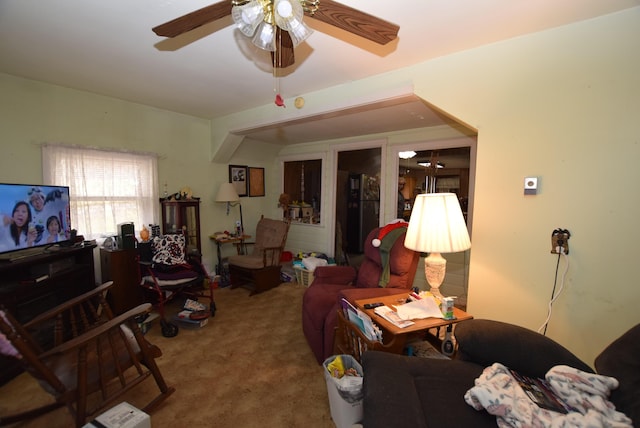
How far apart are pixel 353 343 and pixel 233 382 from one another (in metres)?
0.92

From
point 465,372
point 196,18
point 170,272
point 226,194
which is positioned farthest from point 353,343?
point 226,194

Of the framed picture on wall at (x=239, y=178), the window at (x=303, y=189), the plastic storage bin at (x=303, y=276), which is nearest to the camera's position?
the plastic storage bin at (x=303, y=276)

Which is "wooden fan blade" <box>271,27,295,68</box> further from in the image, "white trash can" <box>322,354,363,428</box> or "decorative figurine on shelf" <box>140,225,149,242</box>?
"decorative figurine on shelf" <box>140,225,149,242</box>

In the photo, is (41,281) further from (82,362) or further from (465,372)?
(465,372)

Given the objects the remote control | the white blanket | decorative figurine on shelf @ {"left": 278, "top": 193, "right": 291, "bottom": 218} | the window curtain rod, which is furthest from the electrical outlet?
the window curtain rod

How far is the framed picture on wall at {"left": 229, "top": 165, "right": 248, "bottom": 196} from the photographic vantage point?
4.29m

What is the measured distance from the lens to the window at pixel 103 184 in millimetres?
2668

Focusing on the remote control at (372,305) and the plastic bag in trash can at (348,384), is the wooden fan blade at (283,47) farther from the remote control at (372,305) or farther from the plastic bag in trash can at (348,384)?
the plastic bag in trash can at (348,384)

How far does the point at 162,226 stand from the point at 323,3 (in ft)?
10.7

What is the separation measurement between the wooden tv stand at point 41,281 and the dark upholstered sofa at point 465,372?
2267mm

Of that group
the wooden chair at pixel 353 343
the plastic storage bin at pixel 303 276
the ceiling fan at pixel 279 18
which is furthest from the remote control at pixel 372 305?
the plastic storage bin at pixel 303 276

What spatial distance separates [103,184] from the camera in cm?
295

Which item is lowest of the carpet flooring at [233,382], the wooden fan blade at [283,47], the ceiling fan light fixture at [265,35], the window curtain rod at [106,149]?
the carpet flooring at [233,382]

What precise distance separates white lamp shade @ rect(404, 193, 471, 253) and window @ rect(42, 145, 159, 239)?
314cm
